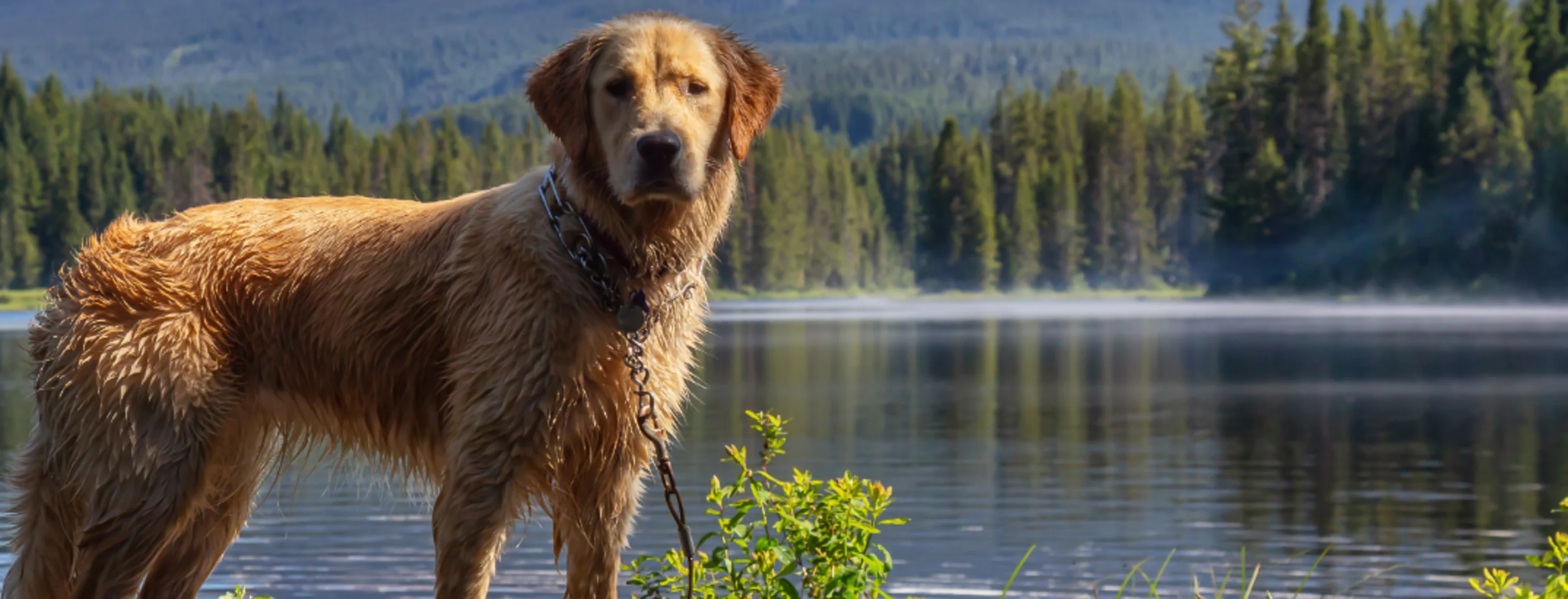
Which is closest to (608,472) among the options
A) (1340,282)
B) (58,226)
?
(1340,282)

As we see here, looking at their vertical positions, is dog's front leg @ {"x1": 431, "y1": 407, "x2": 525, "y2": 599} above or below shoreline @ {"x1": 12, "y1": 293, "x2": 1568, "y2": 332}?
above

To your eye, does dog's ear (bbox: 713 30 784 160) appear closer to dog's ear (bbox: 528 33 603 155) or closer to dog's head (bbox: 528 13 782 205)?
dog's head (bbox: 528 13 782 205)

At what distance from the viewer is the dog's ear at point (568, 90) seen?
4973 millimetres

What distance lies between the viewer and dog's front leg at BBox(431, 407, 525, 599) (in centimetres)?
491

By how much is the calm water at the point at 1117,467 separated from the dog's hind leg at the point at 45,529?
79cm

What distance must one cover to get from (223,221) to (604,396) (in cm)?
156

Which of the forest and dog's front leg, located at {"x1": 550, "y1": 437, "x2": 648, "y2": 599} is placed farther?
the forest

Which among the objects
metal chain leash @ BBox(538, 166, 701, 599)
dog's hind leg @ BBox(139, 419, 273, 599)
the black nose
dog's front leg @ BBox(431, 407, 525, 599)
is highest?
the black nose

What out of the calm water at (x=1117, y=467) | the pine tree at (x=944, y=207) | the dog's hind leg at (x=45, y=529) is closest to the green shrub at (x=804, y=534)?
the calm water at (x=1117, y=467)

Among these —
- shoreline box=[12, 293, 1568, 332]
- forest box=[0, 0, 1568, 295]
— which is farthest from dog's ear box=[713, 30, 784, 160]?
forest box=[0, 0, 1568, 295]

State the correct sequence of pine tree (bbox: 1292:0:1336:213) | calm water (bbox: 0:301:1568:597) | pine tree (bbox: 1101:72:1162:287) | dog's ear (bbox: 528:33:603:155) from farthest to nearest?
pine tree (bbox: 1101:72:1162:287) < pine tree (bbox: 1292:0:1336:213) < calm water (bbox: 0:301:1568:597) < dog's ear (bbox: 528:33:603:155)

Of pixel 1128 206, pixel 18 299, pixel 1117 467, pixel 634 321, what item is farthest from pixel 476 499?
pixel 1128 206

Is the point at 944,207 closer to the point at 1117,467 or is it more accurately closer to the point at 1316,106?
the point at 1316,106

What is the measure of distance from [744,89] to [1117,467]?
60.4 ft
